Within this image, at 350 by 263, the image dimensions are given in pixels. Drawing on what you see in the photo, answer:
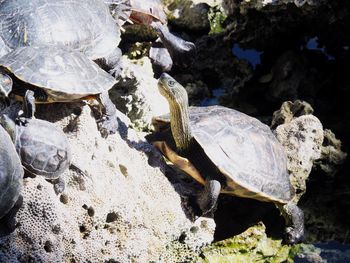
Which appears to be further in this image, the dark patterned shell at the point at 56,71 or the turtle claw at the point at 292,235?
the turtle claw at the point at 292,235

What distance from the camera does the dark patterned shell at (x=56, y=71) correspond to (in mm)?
2783

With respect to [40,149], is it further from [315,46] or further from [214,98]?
[315,46]

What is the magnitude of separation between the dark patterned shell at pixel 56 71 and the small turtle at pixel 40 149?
0.94ft

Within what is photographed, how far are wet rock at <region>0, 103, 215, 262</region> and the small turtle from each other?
0.06m

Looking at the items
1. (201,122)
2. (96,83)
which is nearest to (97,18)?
(96,83)

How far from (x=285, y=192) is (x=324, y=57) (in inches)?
81.8

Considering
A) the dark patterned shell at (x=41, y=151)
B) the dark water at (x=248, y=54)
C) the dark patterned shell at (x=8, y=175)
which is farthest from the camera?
the dark water at (x=248, y=54)

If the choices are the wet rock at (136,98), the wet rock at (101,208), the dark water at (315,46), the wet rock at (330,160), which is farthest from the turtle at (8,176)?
the dark water at (315,46)

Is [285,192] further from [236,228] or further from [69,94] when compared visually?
[69,94]

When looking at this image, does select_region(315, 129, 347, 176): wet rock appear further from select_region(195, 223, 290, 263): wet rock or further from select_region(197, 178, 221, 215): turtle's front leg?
select_region(197, 178, 221, 215): turtle's front leg

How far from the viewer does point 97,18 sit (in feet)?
12.3

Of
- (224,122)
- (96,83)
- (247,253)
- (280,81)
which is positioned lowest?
(247,253)

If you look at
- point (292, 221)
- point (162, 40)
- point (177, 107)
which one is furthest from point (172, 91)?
point (162, 40)

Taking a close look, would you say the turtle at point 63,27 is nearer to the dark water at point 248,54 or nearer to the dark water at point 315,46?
the dark water at point 248,54
